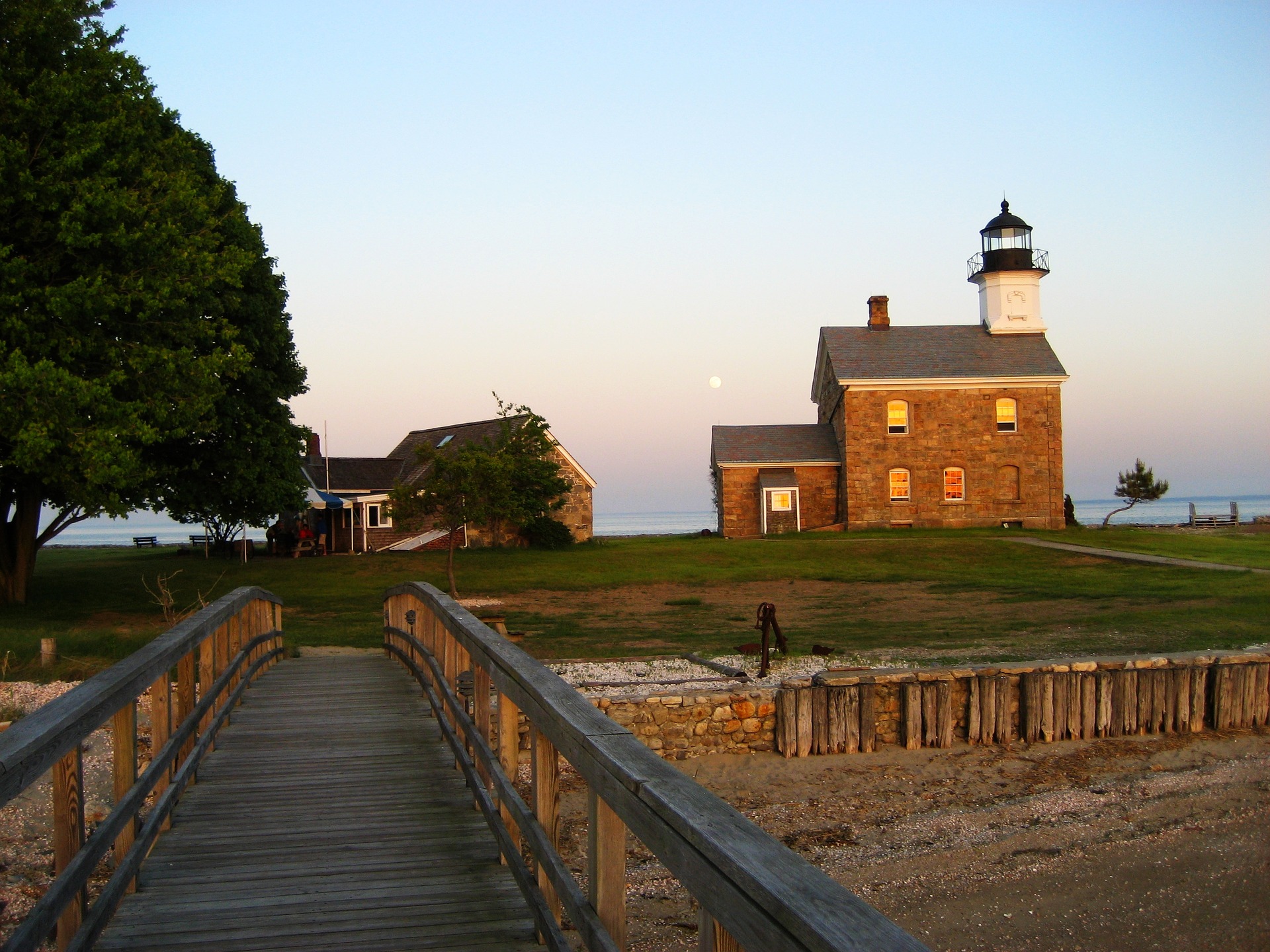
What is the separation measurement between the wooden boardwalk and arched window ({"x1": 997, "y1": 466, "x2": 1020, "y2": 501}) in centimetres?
3751

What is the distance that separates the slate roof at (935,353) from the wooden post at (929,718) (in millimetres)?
29031

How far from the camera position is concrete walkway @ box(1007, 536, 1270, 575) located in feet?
90.1

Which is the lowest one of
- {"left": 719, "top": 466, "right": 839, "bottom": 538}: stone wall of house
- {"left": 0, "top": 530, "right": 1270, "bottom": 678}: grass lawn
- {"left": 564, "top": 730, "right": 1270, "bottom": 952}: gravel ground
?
{"left": 564, "top": 730, "right": 1270, "bottom": 952}: gravel ground

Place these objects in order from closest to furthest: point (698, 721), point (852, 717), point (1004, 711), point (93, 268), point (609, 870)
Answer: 1. point (609, 870)
2. point (698, 721)
3. point (852, 717)
4. point (1004, 711)
5. point (93, 268)

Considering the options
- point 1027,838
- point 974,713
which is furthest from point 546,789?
point 974,713

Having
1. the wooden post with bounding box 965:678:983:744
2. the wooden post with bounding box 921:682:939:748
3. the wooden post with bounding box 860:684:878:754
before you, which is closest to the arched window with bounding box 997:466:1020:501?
the wooden post with bounding box 965:678:983:744

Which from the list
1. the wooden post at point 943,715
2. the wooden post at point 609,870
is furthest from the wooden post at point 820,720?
the wooden post at point 609,870

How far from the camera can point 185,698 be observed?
257 inches

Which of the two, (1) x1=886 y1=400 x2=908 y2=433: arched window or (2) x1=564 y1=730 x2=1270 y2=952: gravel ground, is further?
(1) x1=886 y1=400 x2=908 y2=433: arched window

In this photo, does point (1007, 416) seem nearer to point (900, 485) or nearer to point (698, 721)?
point (900, 485)

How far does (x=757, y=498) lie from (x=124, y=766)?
1523 inches

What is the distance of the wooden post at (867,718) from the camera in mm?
13195

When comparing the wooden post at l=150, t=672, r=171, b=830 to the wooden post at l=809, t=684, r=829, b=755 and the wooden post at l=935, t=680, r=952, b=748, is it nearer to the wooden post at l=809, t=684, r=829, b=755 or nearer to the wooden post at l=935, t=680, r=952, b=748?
the wooden post at l=809, t=684, r=829, b=755

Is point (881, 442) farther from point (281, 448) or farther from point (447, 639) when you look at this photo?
point (447, 639)
